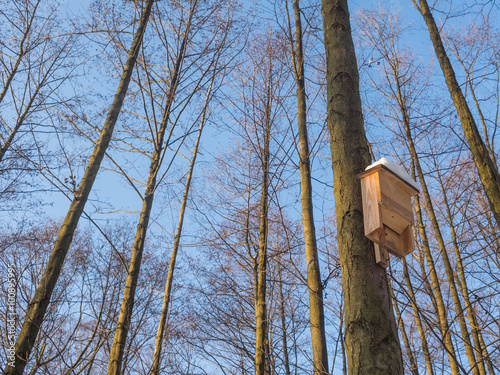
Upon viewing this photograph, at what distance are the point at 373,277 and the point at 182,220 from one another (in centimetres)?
637

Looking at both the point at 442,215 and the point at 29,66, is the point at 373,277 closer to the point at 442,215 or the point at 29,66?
the point at 442,215

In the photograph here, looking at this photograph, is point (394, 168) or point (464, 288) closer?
point (394, 168)

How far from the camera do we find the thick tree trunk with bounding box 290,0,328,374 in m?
3.62

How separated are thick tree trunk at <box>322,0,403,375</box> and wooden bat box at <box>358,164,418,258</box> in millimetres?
43

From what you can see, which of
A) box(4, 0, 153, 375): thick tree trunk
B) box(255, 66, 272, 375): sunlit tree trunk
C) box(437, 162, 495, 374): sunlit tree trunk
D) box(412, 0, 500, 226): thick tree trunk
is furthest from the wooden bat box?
box(437, 162, 495, 374): sunlit tree trunk

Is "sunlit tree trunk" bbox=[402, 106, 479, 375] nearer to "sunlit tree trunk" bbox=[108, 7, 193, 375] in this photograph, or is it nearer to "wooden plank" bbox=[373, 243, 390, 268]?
"sunlit tree trunk" bbox=[108, 7, 193, 375]

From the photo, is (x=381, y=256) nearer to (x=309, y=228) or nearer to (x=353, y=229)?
(x=353, y=229)

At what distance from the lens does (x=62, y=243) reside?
132 inches

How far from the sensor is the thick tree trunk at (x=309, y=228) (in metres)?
3.62

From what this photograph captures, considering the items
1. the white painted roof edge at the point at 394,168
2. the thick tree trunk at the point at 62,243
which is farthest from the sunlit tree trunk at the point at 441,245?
the thick tree trunk at the point at 62,243

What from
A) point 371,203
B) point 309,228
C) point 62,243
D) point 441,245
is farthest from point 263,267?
point 371,203

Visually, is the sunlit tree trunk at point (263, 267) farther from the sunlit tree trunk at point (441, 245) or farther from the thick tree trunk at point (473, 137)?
the sunlit tree trunk at point (441, 245)

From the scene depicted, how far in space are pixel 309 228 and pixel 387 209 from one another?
217cm

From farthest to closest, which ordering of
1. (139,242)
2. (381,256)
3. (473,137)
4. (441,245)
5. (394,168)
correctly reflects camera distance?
(441,245) < (139,242) < (473,137) < (394,168) < (381,256)
